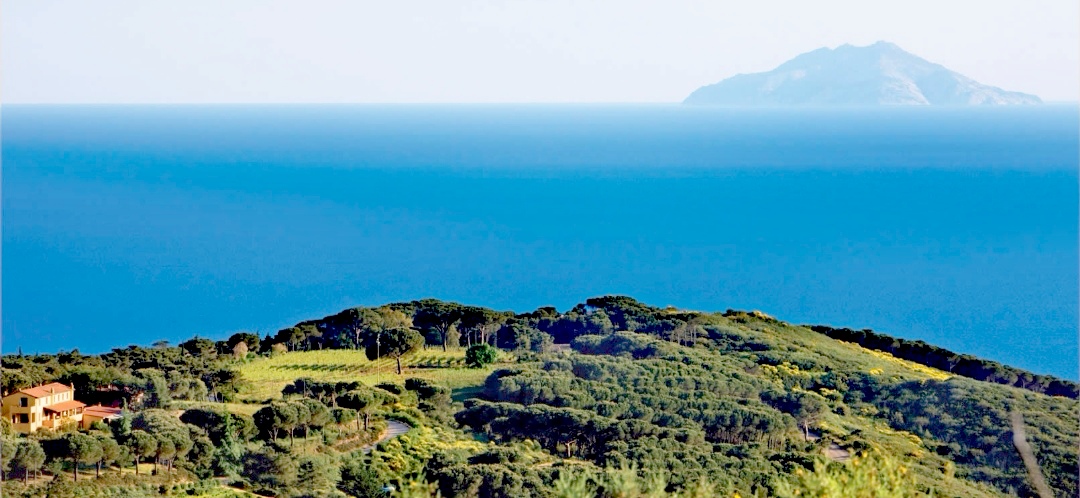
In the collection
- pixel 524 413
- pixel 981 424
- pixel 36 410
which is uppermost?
pixel 36 410

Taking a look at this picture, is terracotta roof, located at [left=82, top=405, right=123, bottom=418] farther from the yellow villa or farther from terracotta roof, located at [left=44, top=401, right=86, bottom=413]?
the yellow villa

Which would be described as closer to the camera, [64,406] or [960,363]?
[64,406]

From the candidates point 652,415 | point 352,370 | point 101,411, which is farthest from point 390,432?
point 352,370

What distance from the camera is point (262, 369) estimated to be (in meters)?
29.2

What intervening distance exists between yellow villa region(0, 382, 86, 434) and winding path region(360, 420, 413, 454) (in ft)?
19.8

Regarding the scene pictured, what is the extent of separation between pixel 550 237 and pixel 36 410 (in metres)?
56.8

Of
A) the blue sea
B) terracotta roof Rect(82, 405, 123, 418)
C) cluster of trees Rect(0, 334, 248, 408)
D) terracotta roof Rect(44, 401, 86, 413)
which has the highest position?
the blue sea

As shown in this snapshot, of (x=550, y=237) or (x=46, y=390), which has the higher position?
(x=550, y=237)

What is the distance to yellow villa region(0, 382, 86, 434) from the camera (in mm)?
22000

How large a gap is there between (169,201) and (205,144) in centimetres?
6555

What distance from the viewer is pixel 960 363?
3291 centimetres

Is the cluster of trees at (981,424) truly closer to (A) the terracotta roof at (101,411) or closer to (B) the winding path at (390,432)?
(B) the winding path at (390,432)

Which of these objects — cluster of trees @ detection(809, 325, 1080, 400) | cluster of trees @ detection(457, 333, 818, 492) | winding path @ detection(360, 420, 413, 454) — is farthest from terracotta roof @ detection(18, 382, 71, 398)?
cluster of trees @ detection(809, 325, 1080, 400)

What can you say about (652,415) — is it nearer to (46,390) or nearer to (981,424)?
(981,424)
